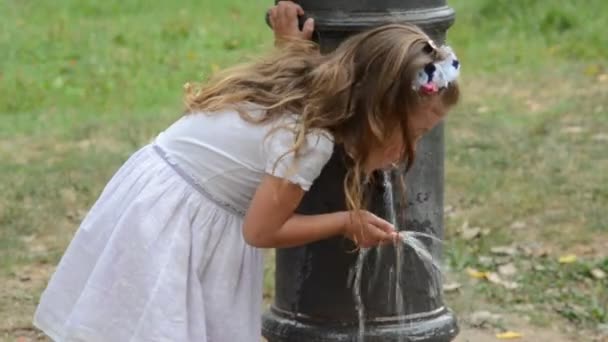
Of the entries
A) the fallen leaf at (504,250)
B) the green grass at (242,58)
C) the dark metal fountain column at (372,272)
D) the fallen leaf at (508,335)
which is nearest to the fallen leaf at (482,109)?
the green grass at (242,58)

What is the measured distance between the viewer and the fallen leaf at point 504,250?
535cm

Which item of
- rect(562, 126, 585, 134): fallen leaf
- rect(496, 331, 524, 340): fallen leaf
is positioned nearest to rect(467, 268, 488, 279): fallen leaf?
rect(496, 331, 524, 340): fallen leaf

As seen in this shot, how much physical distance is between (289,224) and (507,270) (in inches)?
88.4

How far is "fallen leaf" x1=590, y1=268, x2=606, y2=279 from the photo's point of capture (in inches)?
199

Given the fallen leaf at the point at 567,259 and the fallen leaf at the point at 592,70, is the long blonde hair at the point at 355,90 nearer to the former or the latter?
the fallen leaf at the point at 567,259

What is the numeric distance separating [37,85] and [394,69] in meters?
5.55

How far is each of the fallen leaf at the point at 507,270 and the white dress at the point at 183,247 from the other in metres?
2.02

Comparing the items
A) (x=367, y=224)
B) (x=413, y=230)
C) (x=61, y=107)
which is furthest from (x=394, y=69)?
(x=61, y=107)

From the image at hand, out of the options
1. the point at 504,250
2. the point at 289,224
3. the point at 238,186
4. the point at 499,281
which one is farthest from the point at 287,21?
the point at 504,250

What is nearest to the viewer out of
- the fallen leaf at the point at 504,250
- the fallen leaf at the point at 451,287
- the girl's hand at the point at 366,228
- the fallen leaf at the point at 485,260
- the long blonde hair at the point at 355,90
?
the long blonde hair at the point at 355,90

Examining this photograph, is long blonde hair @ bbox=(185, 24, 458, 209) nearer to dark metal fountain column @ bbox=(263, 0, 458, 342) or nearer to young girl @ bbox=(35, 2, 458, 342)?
young girl @ bbox=(35, 2, 458, 342)

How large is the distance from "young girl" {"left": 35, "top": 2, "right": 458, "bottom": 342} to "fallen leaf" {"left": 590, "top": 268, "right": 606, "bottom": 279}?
2.08m

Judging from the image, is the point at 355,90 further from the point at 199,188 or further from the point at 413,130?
the point at 199,188

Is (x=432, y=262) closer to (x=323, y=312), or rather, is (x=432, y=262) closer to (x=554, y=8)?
(x=323, y=312)
